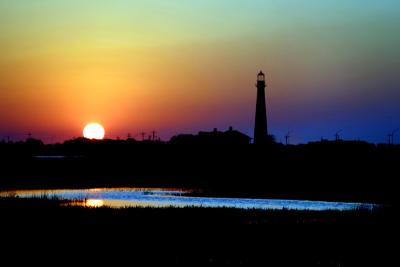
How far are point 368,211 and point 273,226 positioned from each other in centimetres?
937

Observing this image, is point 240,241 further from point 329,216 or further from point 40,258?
point 329,216

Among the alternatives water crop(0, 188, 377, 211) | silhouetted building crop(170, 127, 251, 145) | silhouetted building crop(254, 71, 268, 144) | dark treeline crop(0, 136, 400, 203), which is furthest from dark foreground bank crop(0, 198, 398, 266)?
silhouetted building crop(170, 127, 251, 145)

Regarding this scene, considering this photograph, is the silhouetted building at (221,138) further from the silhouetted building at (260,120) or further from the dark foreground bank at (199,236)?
the dark foreground bank at (199,236)

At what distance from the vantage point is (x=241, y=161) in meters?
90.3

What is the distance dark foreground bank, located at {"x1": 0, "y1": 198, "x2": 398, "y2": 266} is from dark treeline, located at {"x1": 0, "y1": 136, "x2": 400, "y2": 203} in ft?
55.2

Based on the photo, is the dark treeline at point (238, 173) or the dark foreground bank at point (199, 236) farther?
the dark treeline at point (238, 173)

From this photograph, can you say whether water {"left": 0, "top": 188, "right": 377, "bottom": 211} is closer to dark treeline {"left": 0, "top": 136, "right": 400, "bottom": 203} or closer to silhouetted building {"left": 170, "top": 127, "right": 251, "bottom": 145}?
dark treeline {"left": 0, "top": 136, "right": 400, "bottom": 203}

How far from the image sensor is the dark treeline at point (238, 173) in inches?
2312

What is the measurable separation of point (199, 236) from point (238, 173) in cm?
4970

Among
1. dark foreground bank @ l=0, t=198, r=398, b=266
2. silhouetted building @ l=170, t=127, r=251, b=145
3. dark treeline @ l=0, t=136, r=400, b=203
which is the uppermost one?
silhouetted building @ l=170, t=127, r=251, b=145

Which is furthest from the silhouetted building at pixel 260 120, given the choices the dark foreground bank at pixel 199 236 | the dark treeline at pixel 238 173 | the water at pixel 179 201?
the dark foreground bank at pixel 199 236

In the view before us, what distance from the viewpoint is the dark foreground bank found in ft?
75.5

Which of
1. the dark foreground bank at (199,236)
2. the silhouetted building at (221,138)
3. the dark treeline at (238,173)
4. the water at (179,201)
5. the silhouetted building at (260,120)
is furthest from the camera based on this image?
the silhouetted building at (221,138)

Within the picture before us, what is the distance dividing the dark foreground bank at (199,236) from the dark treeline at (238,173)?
16815mm
